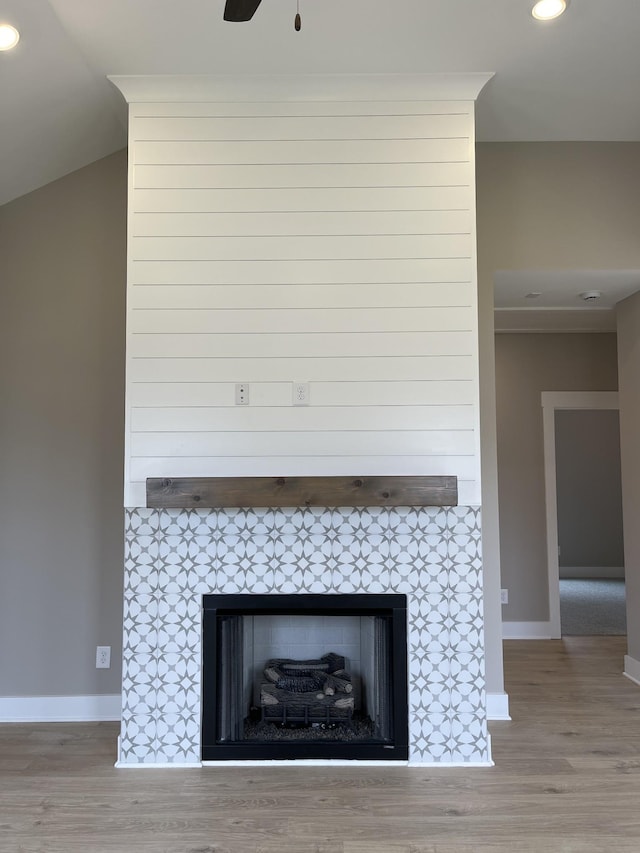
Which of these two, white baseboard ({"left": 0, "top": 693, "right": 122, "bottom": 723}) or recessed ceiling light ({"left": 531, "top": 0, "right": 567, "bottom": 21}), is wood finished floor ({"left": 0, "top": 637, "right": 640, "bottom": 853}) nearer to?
white baseboard ({"left": 0, "top": 693, "right": 122, "bottom": 723})

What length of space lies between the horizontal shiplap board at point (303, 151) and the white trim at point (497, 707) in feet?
8.58

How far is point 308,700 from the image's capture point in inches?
115

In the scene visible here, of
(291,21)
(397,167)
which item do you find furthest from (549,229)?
(291,21)

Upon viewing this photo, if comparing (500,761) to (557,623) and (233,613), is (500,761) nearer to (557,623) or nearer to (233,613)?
(233,613)

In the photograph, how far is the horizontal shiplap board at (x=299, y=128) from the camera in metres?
2.95

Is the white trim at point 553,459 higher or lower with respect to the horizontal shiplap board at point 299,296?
lower

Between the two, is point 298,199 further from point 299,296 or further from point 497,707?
point 497,707

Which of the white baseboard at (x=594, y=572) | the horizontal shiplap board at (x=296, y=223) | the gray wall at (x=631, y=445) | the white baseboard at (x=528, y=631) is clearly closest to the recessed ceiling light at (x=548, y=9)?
the horizontal shiplap board at (x=296, y=223)

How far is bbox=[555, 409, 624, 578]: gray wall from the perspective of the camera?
8648 millimetres

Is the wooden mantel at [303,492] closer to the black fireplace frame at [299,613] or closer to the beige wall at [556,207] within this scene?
the black fireplace frame at [299,613]

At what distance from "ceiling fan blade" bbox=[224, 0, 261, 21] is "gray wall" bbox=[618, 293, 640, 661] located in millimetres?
3056

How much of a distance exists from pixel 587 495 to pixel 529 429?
4.01 m

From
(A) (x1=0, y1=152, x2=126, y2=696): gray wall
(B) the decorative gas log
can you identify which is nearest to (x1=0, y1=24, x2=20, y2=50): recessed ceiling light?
(A) (x1=0, y1=152, x2=126, y2=696): gray wall

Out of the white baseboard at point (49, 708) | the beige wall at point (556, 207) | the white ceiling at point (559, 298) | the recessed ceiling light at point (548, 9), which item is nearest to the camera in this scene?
the recessed ceiling light at point (548, 9)
